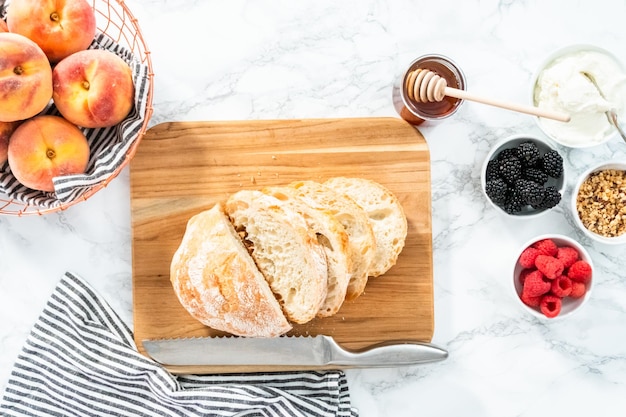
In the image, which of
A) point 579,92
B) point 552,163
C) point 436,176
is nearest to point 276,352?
point 436,176

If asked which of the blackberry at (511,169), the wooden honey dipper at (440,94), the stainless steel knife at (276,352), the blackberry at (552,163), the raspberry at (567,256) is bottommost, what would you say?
the stainless steel knife at (276,352)

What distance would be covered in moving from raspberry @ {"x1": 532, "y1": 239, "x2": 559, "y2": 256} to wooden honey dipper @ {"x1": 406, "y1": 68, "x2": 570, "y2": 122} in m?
0.33

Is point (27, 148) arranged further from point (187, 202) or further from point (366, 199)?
point (366, 199)

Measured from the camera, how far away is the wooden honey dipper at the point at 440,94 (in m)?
1.61

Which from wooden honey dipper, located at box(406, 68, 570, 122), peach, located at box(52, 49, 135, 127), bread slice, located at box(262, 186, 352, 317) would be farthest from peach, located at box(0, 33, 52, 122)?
wooden honey dipper, located at box(406, 68, 570, 122)

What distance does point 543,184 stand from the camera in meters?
1.69

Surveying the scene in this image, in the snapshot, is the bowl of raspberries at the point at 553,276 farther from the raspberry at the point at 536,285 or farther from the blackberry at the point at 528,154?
the blackberry at the point at 528,154

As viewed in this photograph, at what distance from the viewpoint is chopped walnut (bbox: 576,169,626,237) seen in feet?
5.68

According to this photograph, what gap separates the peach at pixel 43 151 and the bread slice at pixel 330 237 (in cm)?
47

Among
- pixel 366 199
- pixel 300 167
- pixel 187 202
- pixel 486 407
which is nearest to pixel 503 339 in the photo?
pixel 486 407

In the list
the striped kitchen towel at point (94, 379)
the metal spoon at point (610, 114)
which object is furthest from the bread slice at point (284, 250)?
the metal spoon at point (610, 114)

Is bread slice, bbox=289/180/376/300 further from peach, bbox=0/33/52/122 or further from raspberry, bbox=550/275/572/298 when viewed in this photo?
peach, bbox=0/33/52/122

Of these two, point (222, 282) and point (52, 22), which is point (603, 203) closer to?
point (222, 282)

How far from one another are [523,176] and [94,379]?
127cm
